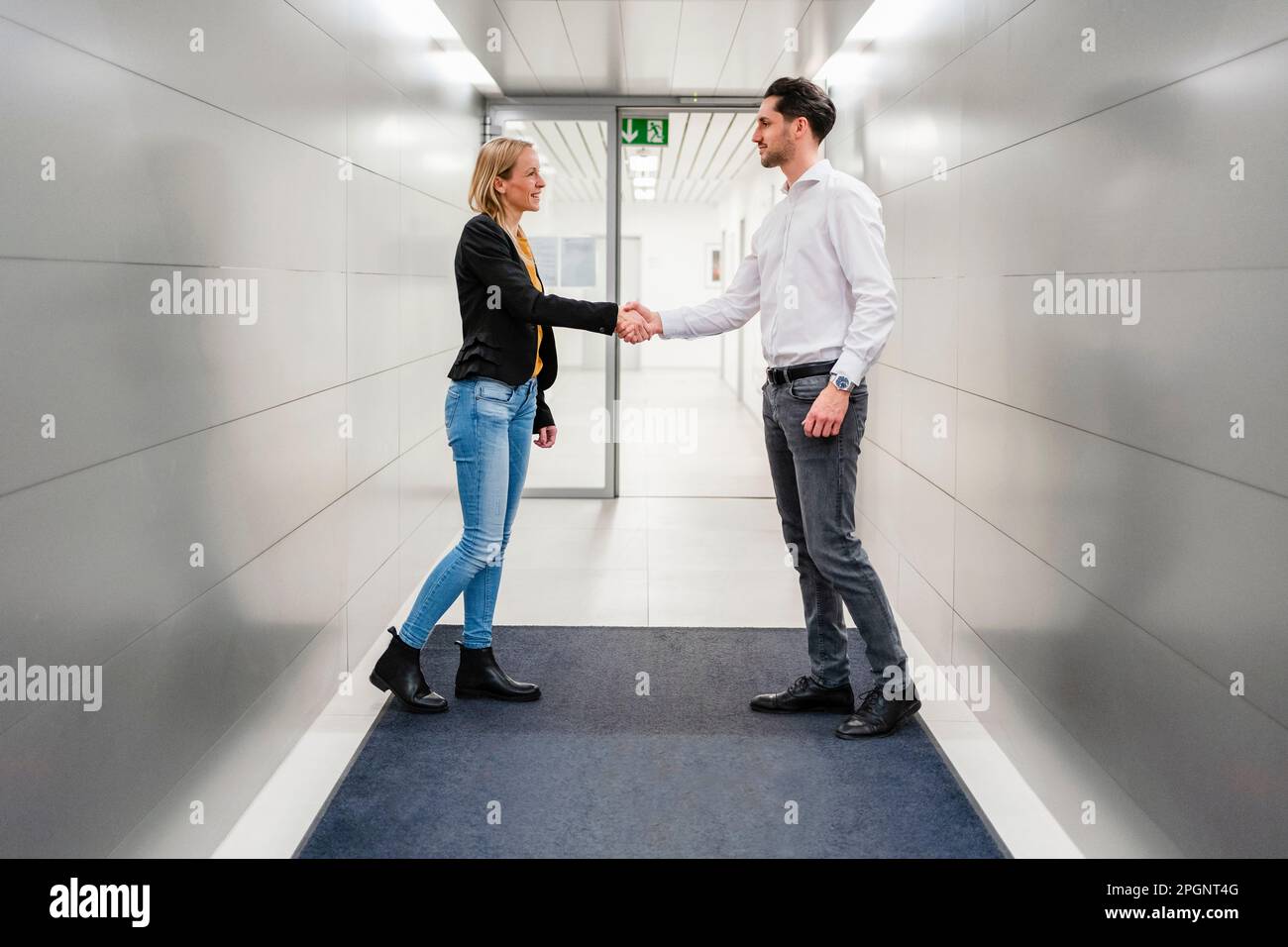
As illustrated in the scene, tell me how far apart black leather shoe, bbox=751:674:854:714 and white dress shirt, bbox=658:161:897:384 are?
3.39 feet

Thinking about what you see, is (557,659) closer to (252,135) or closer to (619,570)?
(619,570)

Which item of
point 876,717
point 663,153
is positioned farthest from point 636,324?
point 663,153

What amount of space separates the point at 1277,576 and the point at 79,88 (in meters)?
2.15

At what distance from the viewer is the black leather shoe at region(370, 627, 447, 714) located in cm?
355

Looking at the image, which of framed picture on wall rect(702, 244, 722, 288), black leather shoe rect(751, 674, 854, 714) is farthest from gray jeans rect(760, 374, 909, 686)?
framed picture on wall rect(702, 244, 722, 288)

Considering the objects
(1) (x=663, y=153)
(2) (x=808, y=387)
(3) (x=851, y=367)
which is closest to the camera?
(3) (x=851, y=367)

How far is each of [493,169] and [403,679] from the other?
1.57 metres

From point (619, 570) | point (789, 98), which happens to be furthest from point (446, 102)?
point (789, 98)

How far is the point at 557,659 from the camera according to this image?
4145mm

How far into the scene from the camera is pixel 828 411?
3121 mm

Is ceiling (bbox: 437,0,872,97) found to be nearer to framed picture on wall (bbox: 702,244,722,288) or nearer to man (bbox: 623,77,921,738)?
man (bbox: 623,77,921,738)

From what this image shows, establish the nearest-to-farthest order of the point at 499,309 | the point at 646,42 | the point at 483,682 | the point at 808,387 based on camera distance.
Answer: the point at 808,387
the point at 499,309
the point at 483,682
the point at 646,42

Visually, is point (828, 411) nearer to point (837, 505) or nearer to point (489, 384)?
point (837, 505)

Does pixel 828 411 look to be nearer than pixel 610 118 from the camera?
Yes
